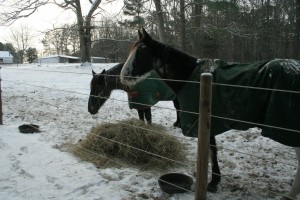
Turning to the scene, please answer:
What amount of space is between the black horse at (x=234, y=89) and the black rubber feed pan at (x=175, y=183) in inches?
11.4

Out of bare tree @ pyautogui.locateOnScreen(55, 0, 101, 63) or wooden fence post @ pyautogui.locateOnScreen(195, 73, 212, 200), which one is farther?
bare tree @ pyautogui.locateOnScreen(55, 0, 101, 63)

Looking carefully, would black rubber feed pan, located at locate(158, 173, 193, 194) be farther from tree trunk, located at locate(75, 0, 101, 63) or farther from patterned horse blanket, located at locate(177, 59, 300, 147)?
tree trunk, located at locate(75, 0, 101, 63)

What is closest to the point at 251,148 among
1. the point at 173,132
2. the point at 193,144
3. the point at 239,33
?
the point at 193,144

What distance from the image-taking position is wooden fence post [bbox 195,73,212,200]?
8.16ft

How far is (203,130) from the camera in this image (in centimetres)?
258

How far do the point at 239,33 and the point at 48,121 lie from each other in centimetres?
1288

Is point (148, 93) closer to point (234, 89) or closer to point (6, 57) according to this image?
point (234, 89)

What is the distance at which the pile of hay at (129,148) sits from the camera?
173 inches

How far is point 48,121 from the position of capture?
22.7 ft

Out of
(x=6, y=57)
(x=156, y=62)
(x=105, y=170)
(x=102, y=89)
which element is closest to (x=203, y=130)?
(x=156, y=62)

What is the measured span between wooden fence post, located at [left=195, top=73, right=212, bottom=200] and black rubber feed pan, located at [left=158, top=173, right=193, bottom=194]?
0.62m

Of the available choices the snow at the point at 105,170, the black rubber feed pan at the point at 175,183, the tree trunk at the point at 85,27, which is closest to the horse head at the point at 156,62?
the snow at the point at 105,170

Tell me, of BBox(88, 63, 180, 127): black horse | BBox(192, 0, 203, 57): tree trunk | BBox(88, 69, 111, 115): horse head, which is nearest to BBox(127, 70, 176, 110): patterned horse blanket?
BBox(88, 63, 180, 127): black horse

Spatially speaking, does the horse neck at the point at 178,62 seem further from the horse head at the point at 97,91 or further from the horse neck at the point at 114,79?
the horse head at the point at 97,91
